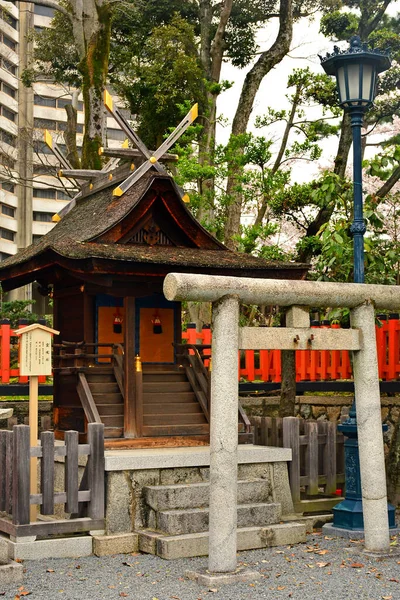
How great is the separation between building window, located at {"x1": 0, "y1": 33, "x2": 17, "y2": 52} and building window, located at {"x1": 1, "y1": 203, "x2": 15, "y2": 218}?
959 centimetres

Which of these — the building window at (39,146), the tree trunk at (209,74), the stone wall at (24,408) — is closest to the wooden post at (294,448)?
the stone wall at (24,408)

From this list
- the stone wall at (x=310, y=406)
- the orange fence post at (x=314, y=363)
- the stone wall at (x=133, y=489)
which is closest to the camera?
the stone wall at (x=133, y=489)

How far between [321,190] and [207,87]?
30.1 feet

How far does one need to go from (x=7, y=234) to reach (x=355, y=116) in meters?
44.9

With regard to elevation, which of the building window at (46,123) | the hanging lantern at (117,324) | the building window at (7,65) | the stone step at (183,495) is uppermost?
the building window at (7,65)

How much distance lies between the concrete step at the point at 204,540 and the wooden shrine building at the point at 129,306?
2.33 metres

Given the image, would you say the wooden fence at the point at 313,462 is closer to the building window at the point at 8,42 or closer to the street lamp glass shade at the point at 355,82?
the street lamp glass shade at the point at 355,82

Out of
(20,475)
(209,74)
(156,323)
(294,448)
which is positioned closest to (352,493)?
(294,448)

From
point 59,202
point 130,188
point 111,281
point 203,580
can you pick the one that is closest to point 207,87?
point 130,188

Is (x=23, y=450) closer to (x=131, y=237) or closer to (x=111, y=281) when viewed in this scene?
(x=111, y=281)

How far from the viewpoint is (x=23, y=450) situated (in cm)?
961

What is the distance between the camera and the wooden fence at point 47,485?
9.60 meters

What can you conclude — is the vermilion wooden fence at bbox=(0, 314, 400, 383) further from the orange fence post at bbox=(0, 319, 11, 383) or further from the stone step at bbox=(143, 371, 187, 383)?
the stone step at bbox=(143, 371, 187, 383)

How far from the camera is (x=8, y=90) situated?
52625 millimetres
